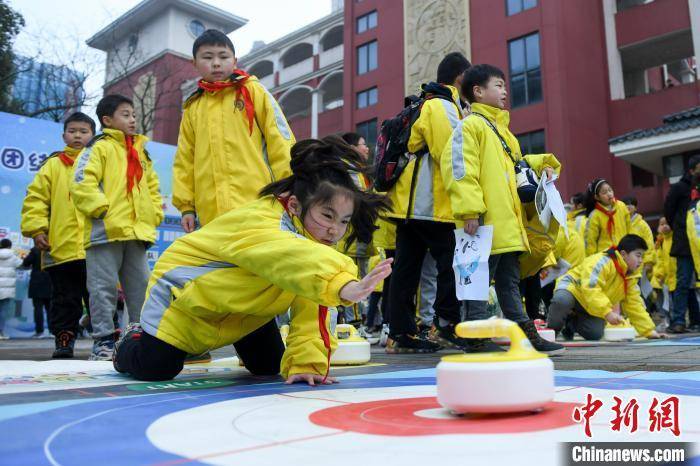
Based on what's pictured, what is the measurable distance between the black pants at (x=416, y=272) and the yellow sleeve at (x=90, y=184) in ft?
5.84

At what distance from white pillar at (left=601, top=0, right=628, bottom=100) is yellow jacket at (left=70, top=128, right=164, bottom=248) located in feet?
52.8

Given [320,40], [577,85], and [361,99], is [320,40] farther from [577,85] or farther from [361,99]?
[577,85]

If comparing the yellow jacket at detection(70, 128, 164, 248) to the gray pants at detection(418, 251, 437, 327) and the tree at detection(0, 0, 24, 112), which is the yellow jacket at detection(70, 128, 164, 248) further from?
the tree at detection(0, 0, 24, 112)

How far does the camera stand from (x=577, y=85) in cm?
1609

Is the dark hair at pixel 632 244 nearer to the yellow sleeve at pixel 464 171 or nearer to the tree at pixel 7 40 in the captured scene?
the yellow sleeve at pixel 464 171

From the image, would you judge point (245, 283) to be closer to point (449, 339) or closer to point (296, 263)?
point (296, 263)

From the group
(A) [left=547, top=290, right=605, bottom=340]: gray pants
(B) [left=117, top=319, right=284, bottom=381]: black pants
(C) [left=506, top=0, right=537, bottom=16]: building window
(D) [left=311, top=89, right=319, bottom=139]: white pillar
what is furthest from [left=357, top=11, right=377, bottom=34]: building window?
(B) [left=117, top=319, right=284, bottom=381]: black pants

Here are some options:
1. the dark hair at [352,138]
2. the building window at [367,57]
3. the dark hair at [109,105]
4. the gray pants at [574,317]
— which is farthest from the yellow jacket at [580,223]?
the building window at [367,57]

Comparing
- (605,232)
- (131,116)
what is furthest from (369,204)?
(605,232)

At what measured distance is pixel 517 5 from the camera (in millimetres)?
16844

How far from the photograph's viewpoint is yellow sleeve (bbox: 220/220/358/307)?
62.8 inches

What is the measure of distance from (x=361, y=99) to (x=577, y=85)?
773 cm

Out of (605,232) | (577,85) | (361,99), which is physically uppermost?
(361,99)

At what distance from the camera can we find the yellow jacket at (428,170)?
11.3ft
